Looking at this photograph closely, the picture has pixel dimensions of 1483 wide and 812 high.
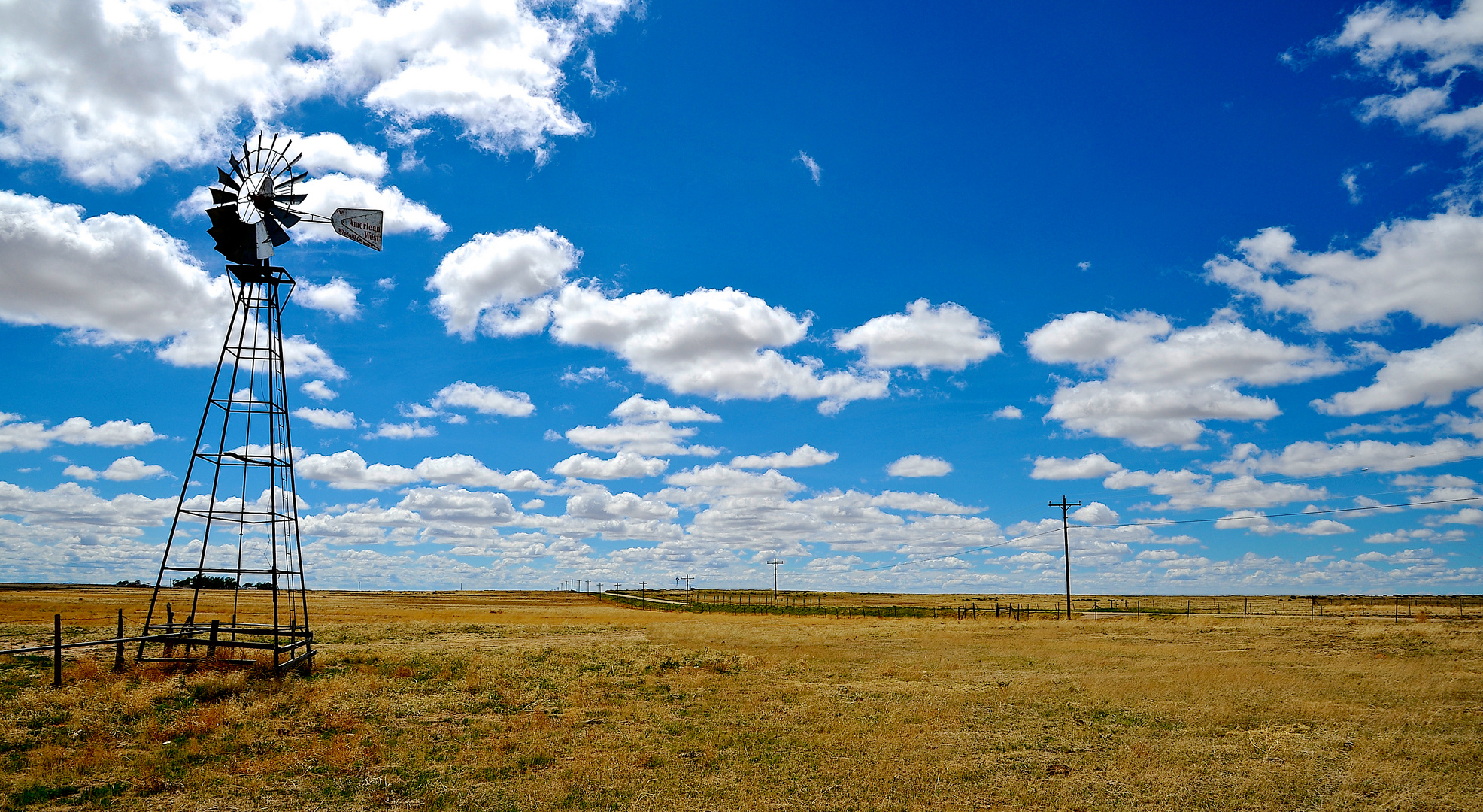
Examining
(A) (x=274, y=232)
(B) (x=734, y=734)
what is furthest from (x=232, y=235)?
(B) (x=734, y=734)

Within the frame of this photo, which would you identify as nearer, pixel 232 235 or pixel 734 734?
pixel 734 734

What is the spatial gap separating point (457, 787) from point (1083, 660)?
3251 centimetres

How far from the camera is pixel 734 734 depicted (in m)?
20.4

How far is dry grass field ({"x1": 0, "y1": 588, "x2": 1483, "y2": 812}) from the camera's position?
1504 cm

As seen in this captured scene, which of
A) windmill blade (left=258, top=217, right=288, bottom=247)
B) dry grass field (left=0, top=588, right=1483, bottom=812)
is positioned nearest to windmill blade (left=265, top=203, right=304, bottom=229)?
Result: windmill blade (left=258, top=217, right=288, bottom=247)

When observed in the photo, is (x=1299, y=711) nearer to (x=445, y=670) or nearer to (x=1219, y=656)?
(x=1219, y=656)

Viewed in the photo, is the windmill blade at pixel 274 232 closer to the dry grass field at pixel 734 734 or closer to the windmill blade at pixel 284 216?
the windmill blade at pixel 284 216

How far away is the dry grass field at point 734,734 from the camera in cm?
1504

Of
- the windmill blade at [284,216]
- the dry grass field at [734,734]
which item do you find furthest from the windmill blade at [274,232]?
the dry grass field at [734,734]

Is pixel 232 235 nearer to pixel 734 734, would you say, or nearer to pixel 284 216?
pixel 284 216

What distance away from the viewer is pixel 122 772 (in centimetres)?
1561

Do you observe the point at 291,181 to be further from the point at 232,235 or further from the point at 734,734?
the point at 734,734

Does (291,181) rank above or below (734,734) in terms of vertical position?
above

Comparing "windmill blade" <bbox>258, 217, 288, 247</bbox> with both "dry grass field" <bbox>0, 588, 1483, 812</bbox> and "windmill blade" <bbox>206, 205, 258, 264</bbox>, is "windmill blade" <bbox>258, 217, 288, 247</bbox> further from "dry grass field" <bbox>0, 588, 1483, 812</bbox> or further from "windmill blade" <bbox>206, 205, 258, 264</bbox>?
"dry grass field" <bbox>0, 588, 1483, 812</bbox>
